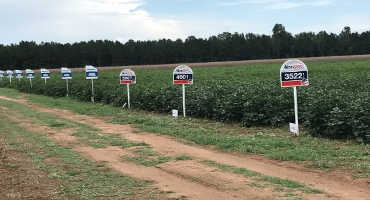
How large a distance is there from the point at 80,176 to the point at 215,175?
205 centimetres

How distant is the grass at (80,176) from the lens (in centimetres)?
640

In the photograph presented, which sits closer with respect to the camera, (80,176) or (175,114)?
(80,176)

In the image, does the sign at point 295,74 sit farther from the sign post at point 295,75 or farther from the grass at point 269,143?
the grass at point 269,143

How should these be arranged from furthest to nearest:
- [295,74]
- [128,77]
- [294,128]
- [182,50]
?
[182,50] → [128,77] → [295,74] → [294,128]

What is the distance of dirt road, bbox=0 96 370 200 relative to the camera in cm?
607

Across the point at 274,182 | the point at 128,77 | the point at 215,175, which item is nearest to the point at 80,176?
the point at 215,175

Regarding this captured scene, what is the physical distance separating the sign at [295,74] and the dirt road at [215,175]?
259cm

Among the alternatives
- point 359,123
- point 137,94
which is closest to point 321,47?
point 137,94

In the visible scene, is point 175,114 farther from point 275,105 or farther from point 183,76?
point 275,105

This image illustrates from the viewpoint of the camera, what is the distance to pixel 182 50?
104 m

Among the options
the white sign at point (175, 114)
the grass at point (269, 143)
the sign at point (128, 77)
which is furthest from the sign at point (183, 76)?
the sign at point (128, 77)

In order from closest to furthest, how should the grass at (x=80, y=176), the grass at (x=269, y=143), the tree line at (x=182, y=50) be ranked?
the grass at (x=80, y=176)
the grass at (x=269, y=143)
the tree line at (x=182, y=50)

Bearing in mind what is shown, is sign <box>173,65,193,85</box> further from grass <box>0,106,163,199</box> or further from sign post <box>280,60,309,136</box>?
grass <box>0,106,163,199</box>

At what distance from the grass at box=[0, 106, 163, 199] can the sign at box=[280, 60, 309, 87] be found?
4691 millimetres
